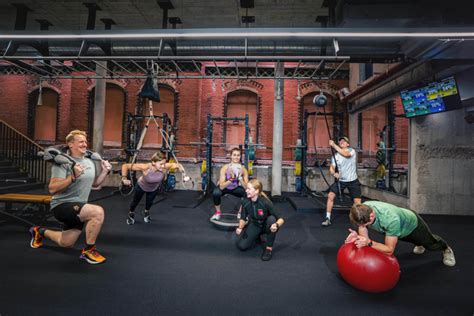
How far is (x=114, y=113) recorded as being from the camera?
8.60 metres

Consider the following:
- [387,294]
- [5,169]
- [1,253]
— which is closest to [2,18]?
[5,169]

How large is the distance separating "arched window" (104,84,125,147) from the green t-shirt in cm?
863

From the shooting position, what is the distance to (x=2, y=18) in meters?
5.28

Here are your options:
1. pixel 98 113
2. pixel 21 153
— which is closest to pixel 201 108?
pixel 98 113

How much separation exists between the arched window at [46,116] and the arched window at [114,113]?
2046 mm

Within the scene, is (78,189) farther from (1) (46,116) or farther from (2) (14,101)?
(2) (14,101)

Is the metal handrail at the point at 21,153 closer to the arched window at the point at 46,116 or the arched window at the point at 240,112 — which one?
the arched window at the point at 46,116

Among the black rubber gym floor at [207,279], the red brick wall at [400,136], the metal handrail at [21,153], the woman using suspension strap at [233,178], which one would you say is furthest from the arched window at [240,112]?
the metal handrail at [21,153]

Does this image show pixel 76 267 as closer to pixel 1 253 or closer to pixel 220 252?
pixel 1 253

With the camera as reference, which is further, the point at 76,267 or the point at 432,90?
the point at 432,90

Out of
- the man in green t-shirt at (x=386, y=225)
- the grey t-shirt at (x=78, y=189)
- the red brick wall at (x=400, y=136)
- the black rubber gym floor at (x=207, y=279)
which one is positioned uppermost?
the red brick wall at (x=400, y=136)

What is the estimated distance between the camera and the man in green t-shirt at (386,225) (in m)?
2.08

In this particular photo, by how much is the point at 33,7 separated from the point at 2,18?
3.66ft

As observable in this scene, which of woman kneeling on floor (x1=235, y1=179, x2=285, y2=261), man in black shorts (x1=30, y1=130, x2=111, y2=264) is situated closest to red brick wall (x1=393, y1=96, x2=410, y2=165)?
woman kneeling on floor (x1=235, y1=179, x2=285, y2=261)
